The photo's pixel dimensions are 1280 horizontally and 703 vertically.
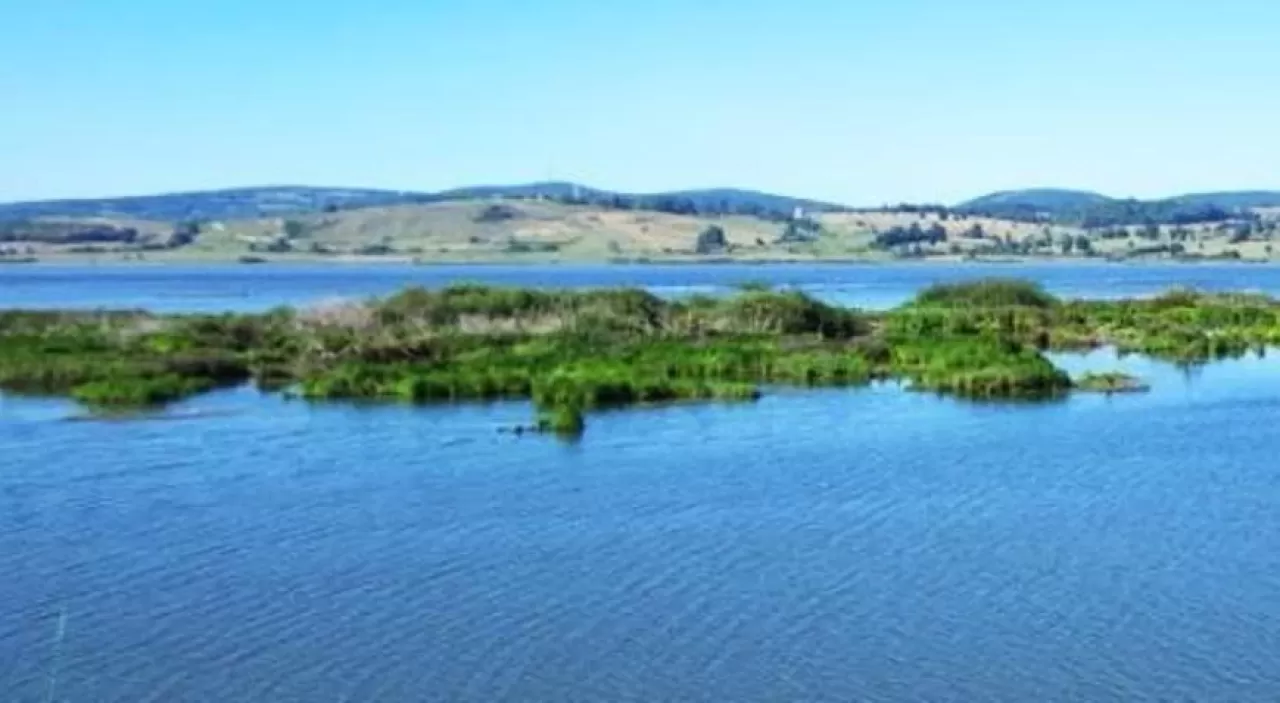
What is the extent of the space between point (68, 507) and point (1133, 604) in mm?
18375

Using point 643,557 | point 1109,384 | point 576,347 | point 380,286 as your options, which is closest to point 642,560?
point 643,557

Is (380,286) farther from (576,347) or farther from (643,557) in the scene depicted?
(643,557)

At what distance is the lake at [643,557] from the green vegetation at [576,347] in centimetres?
459

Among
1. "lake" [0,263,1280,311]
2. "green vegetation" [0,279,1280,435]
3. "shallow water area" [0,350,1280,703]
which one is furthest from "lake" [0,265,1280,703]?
Result: "lake" [0,263,1280,311]

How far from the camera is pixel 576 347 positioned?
62281 millimetres

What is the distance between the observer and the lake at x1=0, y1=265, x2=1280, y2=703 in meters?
22.0

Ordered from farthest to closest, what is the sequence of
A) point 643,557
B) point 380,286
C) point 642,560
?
1. point 380,286
2. point 643,557
3. point 642,560

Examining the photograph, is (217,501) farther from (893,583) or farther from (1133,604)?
(1133,604)

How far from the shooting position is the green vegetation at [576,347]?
173ft

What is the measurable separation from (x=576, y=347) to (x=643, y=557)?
3376 cm

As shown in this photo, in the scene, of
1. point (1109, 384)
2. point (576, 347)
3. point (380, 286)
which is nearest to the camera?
point (1109, 384)

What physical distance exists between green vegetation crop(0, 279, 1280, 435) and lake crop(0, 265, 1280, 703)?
15.1 feet

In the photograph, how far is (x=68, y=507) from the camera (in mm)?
33062

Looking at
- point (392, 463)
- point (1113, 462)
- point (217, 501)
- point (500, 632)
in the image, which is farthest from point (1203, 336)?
point (500, 632)
